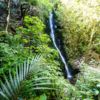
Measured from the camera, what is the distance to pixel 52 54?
220 inches

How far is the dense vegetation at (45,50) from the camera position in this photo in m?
2.98

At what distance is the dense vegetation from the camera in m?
2.98

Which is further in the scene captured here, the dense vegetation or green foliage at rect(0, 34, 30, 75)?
green foliage at rect(0, 34, 30, 75)

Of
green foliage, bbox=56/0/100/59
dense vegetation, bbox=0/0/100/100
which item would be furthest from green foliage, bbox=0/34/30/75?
green foliage, bbox=56/0/100/59

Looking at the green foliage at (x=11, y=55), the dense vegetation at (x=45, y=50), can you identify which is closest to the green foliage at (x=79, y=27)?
the dense vegetation at (x=45, y=50)

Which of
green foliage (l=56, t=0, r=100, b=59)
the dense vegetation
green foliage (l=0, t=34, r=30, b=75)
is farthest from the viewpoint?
green foliage (l=56, t=0, r=100, b=59)

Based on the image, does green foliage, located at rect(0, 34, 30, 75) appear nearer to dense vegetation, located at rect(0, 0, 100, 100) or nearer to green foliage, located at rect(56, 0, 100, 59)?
dense vegetation, located at rect(0, 0, 100, 100)

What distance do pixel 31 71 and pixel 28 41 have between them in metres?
2.77

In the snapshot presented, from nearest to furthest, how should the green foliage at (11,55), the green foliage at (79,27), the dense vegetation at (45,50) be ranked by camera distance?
1. the dense vegetation at (45,50)
2. the green foliage at (11,55)
3. the green foliage at (79,27)

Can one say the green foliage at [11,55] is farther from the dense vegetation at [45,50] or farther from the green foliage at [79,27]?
the green foliage at [79,27]

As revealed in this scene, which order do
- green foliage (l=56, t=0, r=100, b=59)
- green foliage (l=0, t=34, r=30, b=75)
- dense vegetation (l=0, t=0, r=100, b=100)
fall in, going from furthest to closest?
green foliage (l=56, t=0, r=100, b=59) < green foliage (l=0, t=34, r=30, b=75) < dense vegetation (l=0, t=0, r=100, b=100)

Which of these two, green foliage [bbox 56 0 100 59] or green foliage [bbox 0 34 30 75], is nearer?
green foliage [bbox 0 34 30 75]

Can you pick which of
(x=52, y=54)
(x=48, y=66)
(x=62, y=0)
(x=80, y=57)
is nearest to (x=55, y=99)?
(x=48, y=66)

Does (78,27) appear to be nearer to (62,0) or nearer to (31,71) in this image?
(62,0)
